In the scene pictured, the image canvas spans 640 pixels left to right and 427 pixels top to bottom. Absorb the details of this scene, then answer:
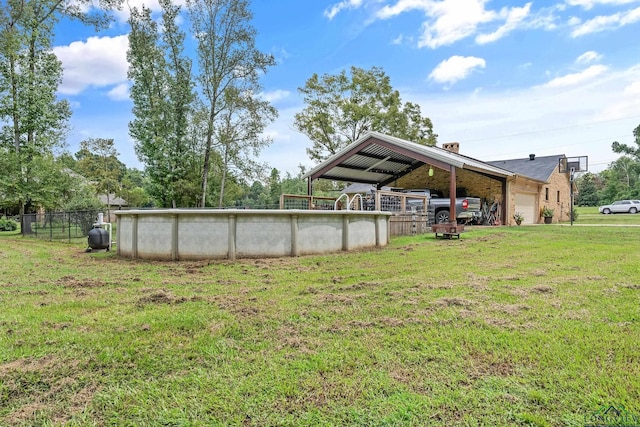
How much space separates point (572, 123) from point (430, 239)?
3597cm

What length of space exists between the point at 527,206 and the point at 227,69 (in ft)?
63.1

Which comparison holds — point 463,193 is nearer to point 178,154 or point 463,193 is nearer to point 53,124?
point 178,154

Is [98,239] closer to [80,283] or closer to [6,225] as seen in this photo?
[80,283]

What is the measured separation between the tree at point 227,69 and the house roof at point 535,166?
1659 cm

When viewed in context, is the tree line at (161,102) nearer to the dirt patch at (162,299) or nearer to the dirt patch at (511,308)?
the dirt patch at (162,299)

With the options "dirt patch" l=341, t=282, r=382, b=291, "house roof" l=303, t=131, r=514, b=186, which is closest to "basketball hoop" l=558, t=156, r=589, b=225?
"house roof" l=303, t=131, r=514, b=186

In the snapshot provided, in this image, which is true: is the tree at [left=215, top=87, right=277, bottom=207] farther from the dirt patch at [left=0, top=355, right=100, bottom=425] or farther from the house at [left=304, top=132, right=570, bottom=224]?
the dirt patch at [left=0, top=355, right=100, bottom=425]

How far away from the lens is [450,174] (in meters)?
13.7

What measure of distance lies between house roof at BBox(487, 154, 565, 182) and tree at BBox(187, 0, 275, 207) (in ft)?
54.4

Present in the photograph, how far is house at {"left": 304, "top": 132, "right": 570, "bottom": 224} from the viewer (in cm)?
1377

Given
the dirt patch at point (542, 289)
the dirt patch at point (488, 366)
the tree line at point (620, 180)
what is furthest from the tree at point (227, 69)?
the tree line at point (620, 180)

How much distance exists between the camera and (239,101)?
20156 mm

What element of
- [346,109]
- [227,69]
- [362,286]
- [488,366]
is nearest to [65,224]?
[227,69]

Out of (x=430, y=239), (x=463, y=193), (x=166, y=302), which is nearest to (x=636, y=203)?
(x=463, y=193)
